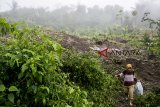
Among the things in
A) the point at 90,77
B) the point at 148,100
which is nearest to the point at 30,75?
the point at 90,77

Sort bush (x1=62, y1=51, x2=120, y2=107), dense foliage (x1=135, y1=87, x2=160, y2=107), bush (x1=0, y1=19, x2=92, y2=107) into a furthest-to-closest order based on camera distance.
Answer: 1. bush (x1=62, y1=51, x2=120, y2=107)
2. dense foliage (x1=135, y1=87, x2=160, y2=107)
3. bush (x1=0, y1=19, x2=92, y2=107)

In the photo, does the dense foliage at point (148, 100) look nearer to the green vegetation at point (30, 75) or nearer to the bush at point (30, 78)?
the green vegetation at point (30, 75)

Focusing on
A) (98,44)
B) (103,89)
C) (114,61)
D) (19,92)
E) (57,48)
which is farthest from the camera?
(98,44)

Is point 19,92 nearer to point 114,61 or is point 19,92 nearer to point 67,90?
point 67,90

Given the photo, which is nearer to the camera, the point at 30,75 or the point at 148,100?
the point at 30,75

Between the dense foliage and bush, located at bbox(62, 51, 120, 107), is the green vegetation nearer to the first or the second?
bush, located at bbox(62, 51, 120, 107)

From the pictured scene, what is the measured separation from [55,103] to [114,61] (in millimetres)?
10530

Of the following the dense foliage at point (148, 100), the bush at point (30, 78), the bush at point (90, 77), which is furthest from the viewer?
the bush at point (90, 77)

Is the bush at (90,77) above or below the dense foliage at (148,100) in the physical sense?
above

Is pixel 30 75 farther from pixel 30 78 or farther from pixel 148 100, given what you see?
pixel 148 100

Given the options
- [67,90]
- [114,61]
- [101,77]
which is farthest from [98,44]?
[67,90]

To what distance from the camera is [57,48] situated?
18.1 ft

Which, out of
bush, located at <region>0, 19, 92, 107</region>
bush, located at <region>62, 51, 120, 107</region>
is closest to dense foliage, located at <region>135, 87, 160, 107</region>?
bush, located at <region>62, 51, 120, 107</region>

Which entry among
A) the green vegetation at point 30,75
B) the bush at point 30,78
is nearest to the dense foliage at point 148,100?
the green vegetation at point 30,75
